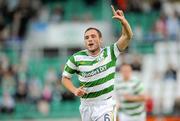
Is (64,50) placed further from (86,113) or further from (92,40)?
(92,40)

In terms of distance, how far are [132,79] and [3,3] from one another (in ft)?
41.7

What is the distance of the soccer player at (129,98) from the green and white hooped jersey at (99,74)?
11.4 ft

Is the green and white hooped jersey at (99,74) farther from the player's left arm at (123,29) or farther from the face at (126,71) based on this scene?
the face at (126,71)

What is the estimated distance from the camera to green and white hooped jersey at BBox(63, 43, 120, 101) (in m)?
12.3

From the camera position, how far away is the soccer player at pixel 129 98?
625 inches

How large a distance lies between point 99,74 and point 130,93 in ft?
12.8

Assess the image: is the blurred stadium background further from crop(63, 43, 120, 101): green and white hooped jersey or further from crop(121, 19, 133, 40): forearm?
crop(121, 19, 133, 40): forearm

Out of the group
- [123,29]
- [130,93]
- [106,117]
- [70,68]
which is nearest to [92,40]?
[123,29]

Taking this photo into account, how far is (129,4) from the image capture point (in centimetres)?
2745

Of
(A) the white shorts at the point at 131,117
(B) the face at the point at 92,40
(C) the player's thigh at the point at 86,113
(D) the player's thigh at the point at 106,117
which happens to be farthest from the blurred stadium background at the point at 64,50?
(B) the face at the point at 92,40

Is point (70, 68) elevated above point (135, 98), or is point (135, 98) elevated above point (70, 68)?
point (70, 68)

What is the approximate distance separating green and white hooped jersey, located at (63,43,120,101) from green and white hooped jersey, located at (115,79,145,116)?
361cm

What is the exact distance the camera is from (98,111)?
12289 mm

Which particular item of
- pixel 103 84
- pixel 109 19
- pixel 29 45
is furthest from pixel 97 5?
pixel 103 84
